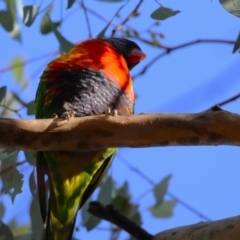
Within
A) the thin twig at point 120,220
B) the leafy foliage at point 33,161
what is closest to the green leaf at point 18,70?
the leafy foliage at point 33,161

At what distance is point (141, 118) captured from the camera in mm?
1509

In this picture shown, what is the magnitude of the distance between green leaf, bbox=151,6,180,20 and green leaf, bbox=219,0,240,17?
0.79ft

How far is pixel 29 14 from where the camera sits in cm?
229

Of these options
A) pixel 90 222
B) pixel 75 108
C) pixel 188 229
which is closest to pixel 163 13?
pixel 75 108

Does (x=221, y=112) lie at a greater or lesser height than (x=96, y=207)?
greater

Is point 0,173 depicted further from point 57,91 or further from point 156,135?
point 156,135

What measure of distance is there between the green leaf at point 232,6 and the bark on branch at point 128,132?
1.50 ft

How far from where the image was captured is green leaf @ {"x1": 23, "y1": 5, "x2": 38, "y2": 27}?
2281mm

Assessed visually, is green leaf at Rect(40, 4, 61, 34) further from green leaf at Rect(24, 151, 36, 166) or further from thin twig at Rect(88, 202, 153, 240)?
thin twig at Rect(88, 202, 153, 240)

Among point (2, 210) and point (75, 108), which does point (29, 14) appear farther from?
point (2, 210)

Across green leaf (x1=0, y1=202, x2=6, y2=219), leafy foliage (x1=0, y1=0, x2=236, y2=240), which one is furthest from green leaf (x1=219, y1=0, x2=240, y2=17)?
green leaf (x1=0, y1=202, x2=6, y2=219)

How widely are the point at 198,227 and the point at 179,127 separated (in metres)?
0.30

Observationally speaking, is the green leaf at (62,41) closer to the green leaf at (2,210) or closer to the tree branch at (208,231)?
the green leaf at (2,210)

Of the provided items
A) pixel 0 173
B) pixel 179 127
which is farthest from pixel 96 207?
pixel 0 173
